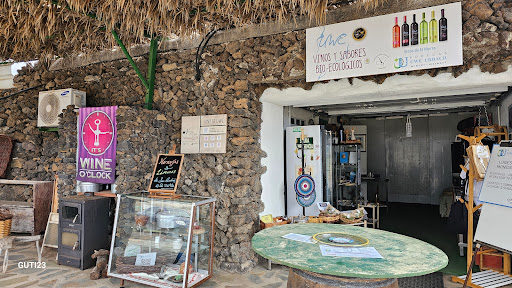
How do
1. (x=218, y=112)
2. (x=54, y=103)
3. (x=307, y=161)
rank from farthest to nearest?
(x=54, y=103)
(x=307, y=161)
(x=218, y=112)

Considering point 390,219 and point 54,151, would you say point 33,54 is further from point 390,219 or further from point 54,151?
point 390,219

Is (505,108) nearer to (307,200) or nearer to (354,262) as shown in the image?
(307,200)

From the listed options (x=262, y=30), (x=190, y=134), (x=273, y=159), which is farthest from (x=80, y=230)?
(x=262, y=30)

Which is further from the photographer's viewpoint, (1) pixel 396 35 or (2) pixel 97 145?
(2) pixel 97 145

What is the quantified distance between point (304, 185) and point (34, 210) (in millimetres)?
4488

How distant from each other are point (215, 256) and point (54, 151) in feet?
12.0

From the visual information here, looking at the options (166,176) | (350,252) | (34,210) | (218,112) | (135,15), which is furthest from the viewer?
(34,210)

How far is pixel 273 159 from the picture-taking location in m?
4.78

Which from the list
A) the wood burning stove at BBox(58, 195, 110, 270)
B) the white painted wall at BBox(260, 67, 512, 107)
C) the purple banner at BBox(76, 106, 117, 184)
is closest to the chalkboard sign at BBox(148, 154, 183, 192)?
the purple banner at BBox(76, 106, 117, 184)

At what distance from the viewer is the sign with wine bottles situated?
3.21 m

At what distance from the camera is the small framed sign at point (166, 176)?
12.6 feet

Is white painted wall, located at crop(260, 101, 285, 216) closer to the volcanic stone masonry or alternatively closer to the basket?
the volcanic stone masonry

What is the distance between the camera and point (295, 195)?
16.6ft

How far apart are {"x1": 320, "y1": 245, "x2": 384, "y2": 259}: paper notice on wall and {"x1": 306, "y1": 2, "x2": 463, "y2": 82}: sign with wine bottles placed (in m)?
2.02
